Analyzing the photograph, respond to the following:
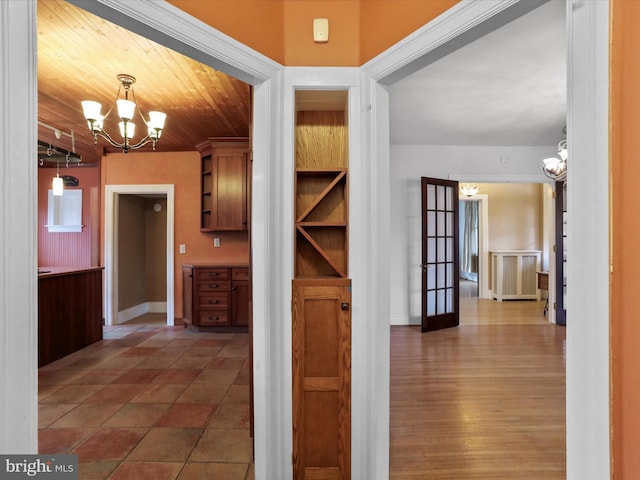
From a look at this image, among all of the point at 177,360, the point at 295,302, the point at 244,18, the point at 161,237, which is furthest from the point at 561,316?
the point at 161,237

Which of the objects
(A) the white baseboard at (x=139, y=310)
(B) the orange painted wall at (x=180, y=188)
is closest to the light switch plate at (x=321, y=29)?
(B) the orange painted wall at (x=180, y=188)

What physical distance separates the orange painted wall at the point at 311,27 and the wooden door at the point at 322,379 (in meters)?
1.15

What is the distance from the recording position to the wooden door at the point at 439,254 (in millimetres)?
4840

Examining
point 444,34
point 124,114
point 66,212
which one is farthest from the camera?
point 66,212

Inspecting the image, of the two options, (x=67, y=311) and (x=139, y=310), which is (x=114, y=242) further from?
(x=67, y=311)

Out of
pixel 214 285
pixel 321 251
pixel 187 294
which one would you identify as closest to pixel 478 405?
pixel 321 251

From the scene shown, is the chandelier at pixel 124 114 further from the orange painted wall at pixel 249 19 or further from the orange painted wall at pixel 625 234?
the orange painted wall at pixel 625 234

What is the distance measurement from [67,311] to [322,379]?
3.59 m

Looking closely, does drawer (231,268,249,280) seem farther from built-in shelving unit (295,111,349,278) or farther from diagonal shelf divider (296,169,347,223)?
diagonal shelf divider (296,169,347,223)

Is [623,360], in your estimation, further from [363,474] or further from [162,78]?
[162,78]

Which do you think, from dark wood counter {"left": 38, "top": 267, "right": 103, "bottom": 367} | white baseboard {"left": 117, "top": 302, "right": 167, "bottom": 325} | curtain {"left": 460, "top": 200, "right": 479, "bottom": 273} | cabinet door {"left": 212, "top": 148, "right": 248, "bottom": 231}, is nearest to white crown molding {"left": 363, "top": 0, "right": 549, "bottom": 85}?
cabinet door {"left": 212, "top": 148, "right": 248, "bottom": 231}

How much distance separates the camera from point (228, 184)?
15.9 ft

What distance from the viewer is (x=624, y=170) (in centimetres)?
77

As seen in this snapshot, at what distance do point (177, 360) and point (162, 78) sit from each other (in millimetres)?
2873
